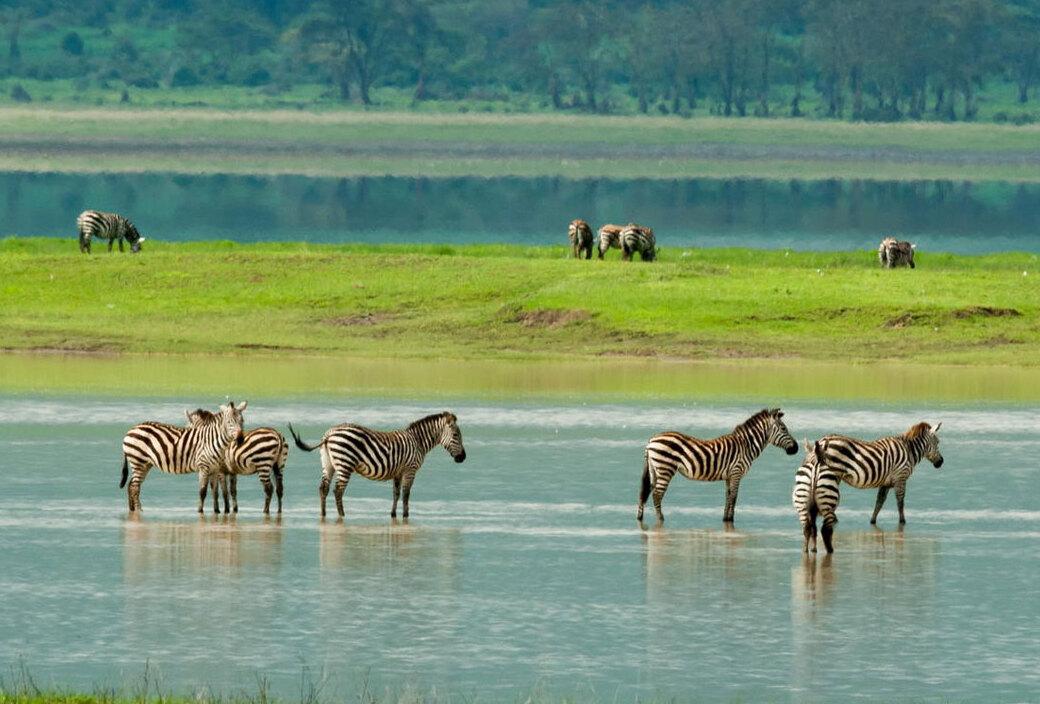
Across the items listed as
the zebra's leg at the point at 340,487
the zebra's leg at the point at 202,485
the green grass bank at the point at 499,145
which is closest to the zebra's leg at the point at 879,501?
the zebra's leg at the point at 340,487

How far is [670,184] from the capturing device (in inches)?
4680

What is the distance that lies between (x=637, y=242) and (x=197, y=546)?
1102 inches

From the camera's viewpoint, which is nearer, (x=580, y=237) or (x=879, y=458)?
(x=879, y=458)

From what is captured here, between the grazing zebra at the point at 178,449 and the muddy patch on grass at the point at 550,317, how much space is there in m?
18.0

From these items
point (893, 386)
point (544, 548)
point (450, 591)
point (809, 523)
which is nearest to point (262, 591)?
point (450, 591)

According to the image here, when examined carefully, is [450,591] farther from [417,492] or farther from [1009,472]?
[1009,472]

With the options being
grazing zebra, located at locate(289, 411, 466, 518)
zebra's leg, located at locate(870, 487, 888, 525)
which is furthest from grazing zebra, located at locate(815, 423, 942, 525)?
grazing zebra, located at locate(289, 411, 466, 518)

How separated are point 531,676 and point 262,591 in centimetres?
342

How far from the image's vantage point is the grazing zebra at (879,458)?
20281 millimetres

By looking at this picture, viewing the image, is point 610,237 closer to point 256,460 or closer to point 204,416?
point 204,416

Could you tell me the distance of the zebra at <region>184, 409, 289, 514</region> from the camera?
2092cm

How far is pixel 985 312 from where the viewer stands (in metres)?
39.8

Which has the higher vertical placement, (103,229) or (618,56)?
(618,56)

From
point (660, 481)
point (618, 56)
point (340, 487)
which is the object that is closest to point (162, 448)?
point (340, 487)
